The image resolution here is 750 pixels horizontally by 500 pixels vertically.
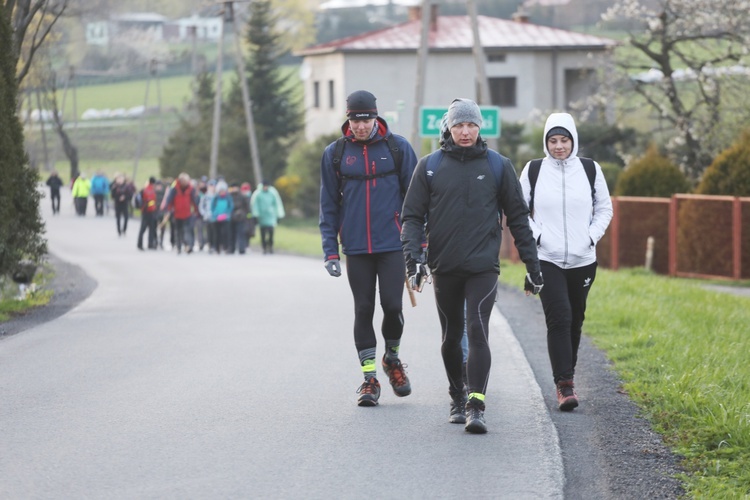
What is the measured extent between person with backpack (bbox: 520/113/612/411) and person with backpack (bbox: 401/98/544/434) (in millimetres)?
538

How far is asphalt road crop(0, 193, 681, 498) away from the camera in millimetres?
6188

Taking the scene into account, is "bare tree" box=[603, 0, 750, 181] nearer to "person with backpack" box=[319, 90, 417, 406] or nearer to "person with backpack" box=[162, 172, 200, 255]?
"person with backpack" box=[162, 172, 200, 255]

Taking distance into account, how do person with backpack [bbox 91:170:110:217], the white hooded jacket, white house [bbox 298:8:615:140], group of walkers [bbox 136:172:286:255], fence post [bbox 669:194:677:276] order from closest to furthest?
1. the white hooded jacket
2. fence post [bbox 669:194:677:276]
3. group of walkers [bbox 136:172:286:255]
4. person with backpack [bbox 91:170:110:217]
5. white house [bbox 298:8:615:140]

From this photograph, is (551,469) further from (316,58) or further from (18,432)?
(316,58)

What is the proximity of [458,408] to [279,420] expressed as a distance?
1.04m

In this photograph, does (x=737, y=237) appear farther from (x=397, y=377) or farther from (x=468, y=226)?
(x=468, y=226)

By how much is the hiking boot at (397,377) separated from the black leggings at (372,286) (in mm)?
195

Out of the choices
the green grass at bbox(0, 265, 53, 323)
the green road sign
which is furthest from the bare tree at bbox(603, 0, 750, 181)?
the green grass at bbox(0, 265, 53, 323)

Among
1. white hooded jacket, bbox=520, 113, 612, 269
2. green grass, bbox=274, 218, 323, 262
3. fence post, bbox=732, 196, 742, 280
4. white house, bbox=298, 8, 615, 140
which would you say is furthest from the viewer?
white house, bbox=298, 8, 615, 140

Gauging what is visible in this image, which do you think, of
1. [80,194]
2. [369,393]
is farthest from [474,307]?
[80,194]

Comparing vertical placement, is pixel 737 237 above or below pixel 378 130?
below

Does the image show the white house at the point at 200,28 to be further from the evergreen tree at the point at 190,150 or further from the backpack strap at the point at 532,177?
the backpack strap at the point at 532,177

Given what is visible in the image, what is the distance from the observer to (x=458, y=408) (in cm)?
770

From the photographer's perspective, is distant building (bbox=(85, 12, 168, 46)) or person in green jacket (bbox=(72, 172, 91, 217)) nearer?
person in green jacket (bbox=(72, 172, 91, 217))
